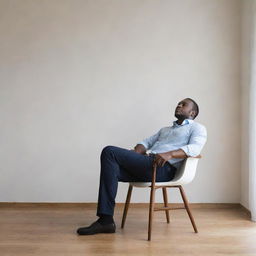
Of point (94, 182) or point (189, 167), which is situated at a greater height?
point (189, 167)

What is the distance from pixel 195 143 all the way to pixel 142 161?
0.42 meters

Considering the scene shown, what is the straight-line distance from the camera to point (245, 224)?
352 cm

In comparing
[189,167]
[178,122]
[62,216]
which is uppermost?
[178,122]

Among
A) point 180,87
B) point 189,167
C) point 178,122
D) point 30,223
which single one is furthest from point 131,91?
point 30,223

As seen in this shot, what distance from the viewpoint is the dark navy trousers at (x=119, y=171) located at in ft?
10.4

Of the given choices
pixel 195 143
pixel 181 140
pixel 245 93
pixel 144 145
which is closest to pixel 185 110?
pixel 181 140

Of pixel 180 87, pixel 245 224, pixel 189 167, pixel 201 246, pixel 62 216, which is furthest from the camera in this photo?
pixel 180 87

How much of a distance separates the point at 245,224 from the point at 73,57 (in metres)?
2.27

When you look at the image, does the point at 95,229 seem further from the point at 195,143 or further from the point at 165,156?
the point at 195,143

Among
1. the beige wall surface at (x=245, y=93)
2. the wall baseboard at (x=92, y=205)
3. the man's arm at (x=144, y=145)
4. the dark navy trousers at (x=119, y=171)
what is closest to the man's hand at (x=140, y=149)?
the man's arm at (x=144, y=145)

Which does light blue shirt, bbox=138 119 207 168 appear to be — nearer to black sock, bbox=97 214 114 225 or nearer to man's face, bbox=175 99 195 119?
man's face, bbox=175 99 195 119

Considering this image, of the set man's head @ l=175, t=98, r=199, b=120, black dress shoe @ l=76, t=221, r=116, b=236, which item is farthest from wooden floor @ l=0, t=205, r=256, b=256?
man's head @ l=175, t=98, r=199, b=120

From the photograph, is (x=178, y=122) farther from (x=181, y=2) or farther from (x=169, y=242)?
(x=181, y=2)

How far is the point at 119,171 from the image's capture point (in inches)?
129
